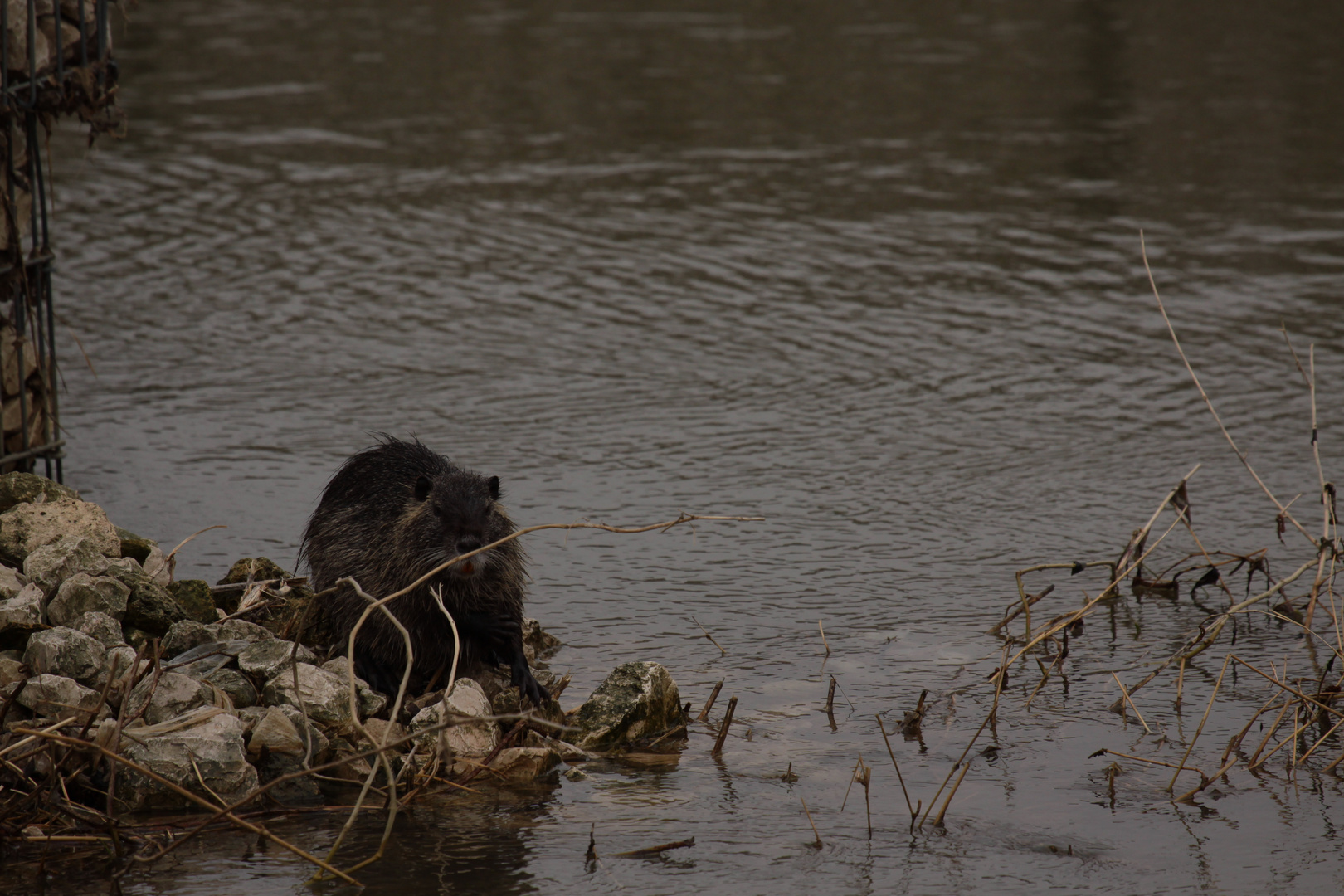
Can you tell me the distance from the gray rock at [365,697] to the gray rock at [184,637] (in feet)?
1.43

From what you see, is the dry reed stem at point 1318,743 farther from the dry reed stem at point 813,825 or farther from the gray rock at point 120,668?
the gray rock at point 120,668

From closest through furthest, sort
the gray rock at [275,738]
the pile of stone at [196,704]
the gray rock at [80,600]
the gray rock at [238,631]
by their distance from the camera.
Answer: the pile of stone at [196,704]
the gray rock at [275,738]
the gray rock at [80,600]
the gray rock at [238,631]

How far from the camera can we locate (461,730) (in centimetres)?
534

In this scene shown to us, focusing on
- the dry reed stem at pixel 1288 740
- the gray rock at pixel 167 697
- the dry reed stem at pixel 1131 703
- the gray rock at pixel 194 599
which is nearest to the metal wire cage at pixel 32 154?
the gray rock at pixel 194 599

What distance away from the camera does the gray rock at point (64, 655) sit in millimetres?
5230

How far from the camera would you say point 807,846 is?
15.7 feet

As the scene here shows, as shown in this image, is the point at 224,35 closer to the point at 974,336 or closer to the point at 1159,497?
the point at 974,336

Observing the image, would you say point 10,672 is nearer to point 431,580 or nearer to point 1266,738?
point 431,580

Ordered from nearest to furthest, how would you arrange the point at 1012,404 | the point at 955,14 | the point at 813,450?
the point at 813,450
the point at 1012,404
the point at 955,14

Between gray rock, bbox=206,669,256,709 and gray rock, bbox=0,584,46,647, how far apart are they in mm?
647

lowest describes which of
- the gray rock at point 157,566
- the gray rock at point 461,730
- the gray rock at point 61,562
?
the gray rock at point 461,730

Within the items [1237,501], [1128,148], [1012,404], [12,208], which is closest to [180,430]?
[12,208]

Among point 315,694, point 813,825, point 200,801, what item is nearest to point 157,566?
point 315,694

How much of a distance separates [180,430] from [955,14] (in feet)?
57.3
